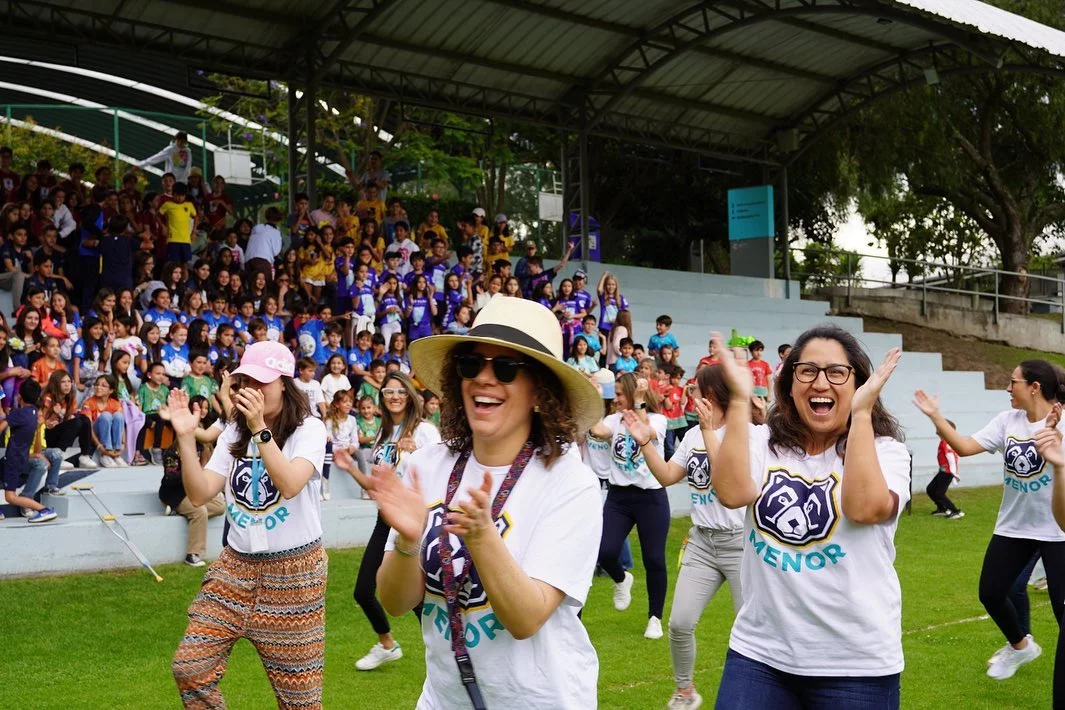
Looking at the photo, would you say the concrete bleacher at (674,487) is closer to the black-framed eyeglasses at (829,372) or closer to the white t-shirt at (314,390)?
the white t-shirt at (314,390)

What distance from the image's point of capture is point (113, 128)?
21.3 meters

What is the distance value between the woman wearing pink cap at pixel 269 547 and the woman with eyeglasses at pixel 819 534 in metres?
2.06

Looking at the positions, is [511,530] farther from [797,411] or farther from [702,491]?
[702,491]

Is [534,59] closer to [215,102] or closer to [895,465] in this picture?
[215,102]

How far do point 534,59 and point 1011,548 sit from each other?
15.9 m

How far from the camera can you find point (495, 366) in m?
3.22

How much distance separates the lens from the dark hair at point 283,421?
5.36 m

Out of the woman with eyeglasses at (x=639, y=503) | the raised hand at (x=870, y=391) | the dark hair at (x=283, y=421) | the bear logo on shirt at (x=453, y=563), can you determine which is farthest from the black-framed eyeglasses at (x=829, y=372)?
the woman with eyeglasses at (x=639, y=503)

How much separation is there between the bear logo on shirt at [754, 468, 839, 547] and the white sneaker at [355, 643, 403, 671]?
15.3ft

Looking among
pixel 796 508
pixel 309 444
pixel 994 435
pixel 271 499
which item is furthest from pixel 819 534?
pixel 994 435

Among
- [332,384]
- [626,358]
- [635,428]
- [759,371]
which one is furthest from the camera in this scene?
[626,358]

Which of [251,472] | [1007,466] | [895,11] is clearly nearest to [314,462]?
[251,472]

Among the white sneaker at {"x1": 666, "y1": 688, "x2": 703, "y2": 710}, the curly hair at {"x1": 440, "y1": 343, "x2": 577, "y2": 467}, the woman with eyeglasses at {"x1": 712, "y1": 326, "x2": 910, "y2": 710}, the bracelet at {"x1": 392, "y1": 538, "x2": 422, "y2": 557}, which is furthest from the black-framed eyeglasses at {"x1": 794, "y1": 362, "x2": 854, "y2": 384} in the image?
the white sneaker at {"x1": 666, "y1": 688, "x2": 703, "y2": 710}

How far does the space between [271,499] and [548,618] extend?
251 cm
